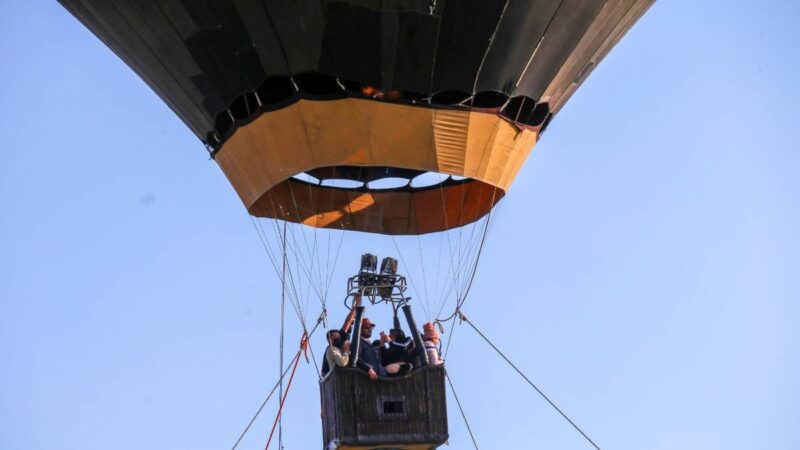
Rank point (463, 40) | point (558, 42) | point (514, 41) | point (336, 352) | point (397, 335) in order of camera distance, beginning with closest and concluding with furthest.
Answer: point (336, 352)
point (463, 40)
point (514, 41)
point (397, 335)
point (558, 42)

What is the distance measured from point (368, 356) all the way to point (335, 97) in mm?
2670

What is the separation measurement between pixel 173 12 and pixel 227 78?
88 centimetres

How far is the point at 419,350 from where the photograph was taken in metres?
17.6

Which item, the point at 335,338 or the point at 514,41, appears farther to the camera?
the point at 514,41

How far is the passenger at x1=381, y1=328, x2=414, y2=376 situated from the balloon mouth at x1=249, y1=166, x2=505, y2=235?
2.66m

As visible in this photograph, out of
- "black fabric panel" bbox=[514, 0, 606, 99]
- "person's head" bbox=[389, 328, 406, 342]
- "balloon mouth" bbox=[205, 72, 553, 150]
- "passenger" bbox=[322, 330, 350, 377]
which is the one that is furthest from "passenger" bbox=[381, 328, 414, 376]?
"black fabric panel" bbox=[514, 0, 606, 99]

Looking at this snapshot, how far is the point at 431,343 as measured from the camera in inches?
706

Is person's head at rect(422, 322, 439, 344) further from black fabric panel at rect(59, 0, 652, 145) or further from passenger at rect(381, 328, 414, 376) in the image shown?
black fabric panel at rect(59, 0, 652, 145)

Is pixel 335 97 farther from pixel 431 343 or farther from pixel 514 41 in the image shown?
pixel 431 343

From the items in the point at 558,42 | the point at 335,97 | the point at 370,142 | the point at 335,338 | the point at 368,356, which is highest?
the point at 558,42

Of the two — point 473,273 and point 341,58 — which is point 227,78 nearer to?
point 341,58

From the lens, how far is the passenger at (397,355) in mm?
17594

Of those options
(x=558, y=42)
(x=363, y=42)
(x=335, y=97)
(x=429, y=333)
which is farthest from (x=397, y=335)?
(x=558, y=42)

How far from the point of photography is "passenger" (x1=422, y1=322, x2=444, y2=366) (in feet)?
58.0
